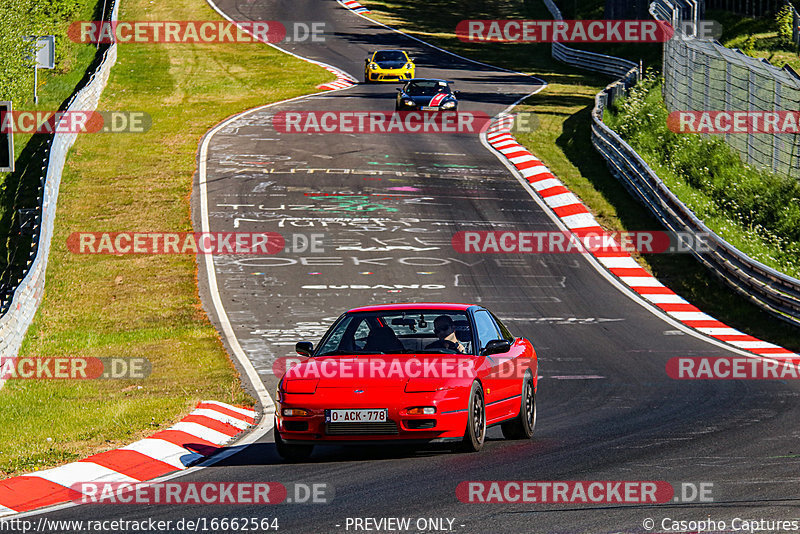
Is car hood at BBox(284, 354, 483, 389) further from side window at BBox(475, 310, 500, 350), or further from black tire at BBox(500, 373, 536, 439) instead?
black tire at BBox(500, 373, 536, 439)

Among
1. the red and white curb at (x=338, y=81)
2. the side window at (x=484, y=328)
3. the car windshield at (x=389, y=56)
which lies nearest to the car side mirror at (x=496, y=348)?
the side window at (x=484, y=328)

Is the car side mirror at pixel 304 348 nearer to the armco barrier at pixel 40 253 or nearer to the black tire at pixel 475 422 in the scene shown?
the black tire at pixel 475 422

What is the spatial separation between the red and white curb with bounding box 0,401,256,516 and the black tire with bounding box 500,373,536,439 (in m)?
2.80

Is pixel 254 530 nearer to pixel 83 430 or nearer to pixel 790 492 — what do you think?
pixel 790 492

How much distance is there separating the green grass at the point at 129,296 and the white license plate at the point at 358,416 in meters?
2.59

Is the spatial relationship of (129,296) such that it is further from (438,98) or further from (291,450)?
(438,98)

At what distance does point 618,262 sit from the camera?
24078mm

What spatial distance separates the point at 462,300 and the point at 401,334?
32.0 ft

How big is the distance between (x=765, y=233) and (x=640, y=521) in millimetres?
18507

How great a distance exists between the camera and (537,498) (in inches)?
317

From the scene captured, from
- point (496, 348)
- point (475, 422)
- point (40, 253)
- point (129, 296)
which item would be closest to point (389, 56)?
point (129, 296)

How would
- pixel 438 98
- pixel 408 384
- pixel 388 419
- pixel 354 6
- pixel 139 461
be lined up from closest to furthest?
pixel 388 419 → pixel 408 384 → pixel 139 461 → pixel 438 98 → pixel 354 6

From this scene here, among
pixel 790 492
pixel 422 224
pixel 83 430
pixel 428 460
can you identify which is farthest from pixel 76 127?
pixel 790 492

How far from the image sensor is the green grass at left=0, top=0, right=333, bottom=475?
12969mm
